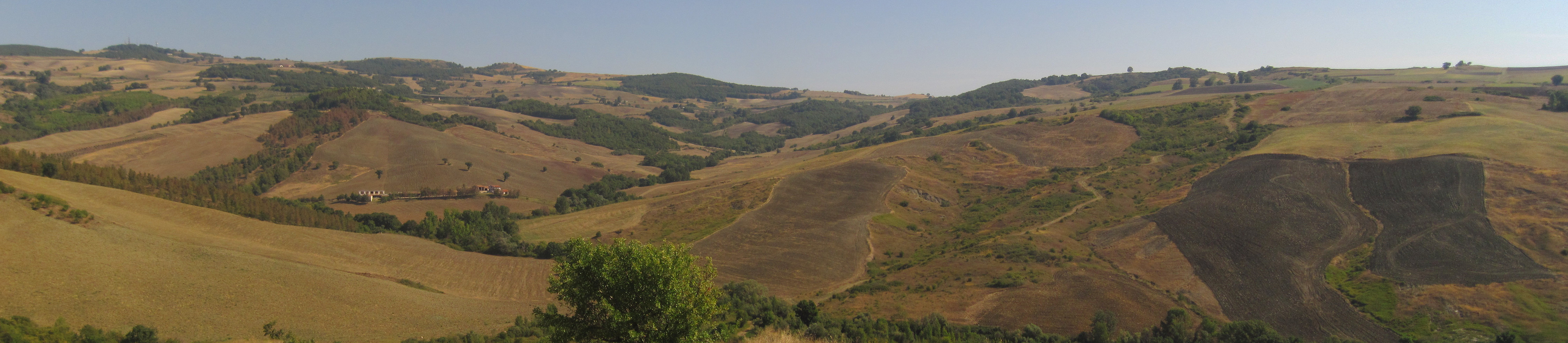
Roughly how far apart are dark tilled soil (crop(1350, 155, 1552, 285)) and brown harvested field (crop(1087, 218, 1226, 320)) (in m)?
11.4

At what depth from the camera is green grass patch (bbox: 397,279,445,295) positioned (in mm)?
53656

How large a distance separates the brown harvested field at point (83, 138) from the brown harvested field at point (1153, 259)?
147 m

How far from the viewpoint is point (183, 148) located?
4670 inches

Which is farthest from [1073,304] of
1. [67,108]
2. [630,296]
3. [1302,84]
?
[67,108]

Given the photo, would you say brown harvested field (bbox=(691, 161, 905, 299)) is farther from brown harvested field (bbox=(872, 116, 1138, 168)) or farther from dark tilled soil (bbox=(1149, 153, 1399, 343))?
dark tilled soil (bbox=(1149, 153, 1399, 343))

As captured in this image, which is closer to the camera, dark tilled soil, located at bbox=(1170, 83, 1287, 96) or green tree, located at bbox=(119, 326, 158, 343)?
green tree, located at bbox=(119, 326, 158, 343)

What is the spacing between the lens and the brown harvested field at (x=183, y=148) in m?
108

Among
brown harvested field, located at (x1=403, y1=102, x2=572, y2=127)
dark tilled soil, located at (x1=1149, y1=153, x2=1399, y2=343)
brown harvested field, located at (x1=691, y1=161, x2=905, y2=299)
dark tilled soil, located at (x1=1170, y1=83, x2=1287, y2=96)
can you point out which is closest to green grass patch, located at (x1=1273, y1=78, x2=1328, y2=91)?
dark tilled soil, located at (x1=1170, y1=83, x2=1287, y2=96)

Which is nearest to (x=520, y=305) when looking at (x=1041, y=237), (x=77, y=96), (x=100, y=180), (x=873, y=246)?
(x=873, y=246)

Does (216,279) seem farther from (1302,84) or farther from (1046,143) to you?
(1302,84)

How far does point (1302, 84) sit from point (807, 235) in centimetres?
16657

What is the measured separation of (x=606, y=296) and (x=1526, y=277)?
57.6m

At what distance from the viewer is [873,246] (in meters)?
71.2

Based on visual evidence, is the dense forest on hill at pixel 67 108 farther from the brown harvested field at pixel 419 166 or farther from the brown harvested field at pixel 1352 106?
the brown harvested field at pixel 1352 106
